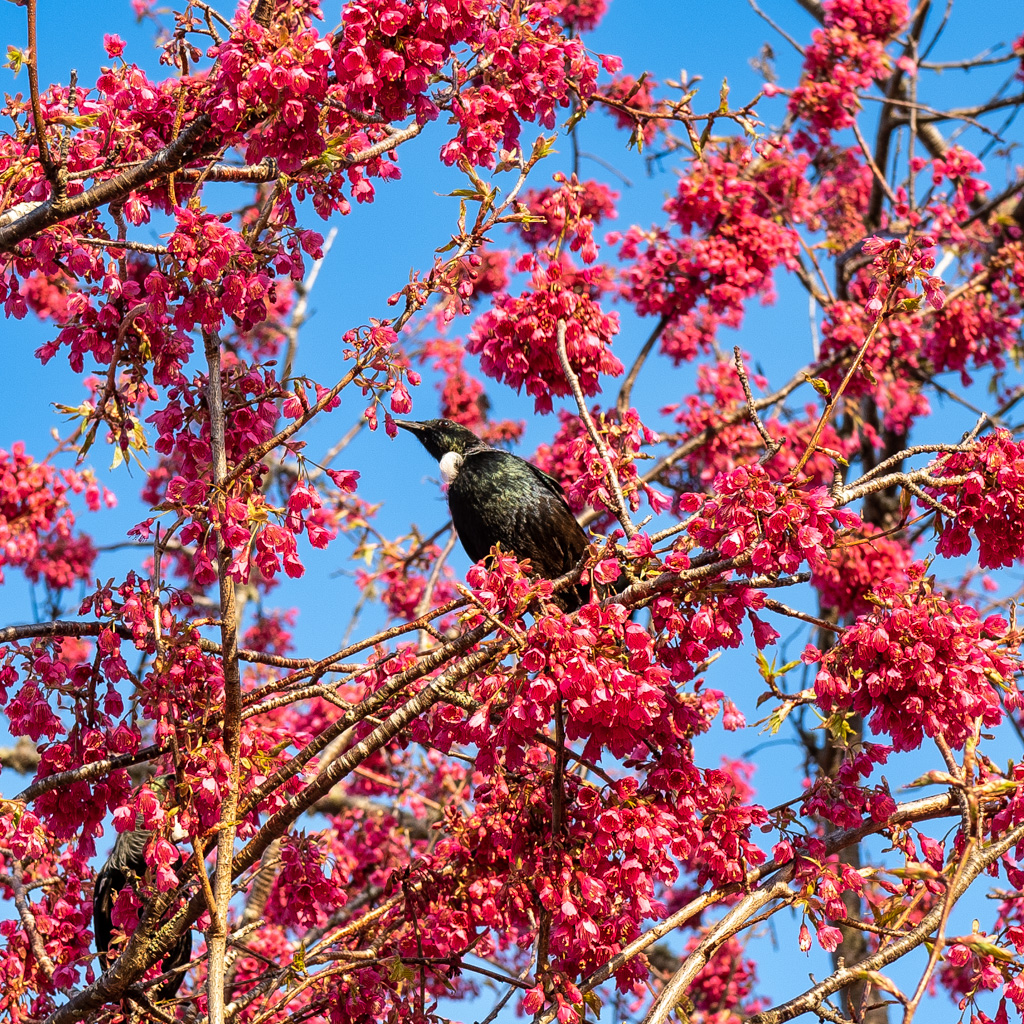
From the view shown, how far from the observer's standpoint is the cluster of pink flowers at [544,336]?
3.41 m

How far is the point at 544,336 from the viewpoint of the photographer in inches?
134

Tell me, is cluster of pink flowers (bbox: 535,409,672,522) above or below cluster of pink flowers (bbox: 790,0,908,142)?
below

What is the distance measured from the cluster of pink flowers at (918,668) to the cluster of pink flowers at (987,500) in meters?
0.13

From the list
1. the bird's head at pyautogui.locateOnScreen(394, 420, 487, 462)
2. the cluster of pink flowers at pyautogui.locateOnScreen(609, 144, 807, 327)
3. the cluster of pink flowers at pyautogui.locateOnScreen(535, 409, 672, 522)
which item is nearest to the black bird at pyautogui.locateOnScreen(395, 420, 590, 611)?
the bird's head at pyautogui.locateOnScreen(394, 420, 487, 462)

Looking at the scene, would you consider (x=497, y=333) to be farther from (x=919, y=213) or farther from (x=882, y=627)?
(x=919, y=213)

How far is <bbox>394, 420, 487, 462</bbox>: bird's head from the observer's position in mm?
4703

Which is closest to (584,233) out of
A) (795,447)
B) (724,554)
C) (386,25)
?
(386,25)

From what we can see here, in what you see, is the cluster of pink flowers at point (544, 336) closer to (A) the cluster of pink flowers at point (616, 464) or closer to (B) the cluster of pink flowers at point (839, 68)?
(A) the cluster of pink flowers at point (616, 464)

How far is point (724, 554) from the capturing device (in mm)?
2412

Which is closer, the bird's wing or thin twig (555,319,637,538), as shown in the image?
thin twig (555,319,637,538)

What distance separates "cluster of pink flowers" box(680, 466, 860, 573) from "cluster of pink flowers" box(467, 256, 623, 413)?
112 centimetres

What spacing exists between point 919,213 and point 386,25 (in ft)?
16.4

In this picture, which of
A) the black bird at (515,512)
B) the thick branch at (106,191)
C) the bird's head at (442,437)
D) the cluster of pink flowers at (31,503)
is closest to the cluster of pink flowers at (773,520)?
the thick branch at (106,191)

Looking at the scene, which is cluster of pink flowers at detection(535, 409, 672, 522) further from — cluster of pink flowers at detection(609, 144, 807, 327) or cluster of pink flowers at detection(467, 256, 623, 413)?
cluster of pink flowers at detection(609, 144, 807, 327)
